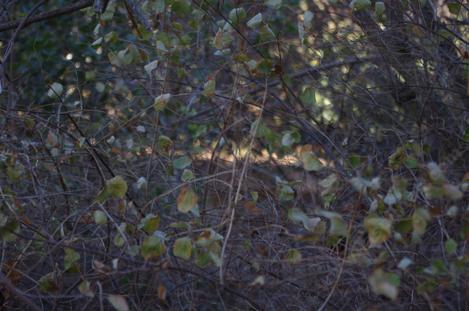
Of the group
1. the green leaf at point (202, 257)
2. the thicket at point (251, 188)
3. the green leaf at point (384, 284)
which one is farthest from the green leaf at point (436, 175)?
the green leaf at point (202, 257)

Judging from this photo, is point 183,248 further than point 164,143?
No

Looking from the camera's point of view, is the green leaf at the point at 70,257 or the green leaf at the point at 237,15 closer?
the green leaf at the point at 70,257

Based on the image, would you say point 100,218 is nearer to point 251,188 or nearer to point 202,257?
point 202,257

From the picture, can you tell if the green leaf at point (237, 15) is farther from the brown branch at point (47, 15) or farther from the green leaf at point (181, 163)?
the brown branch at point (47, 15)

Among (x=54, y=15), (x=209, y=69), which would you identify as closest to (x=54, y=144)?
(x=54, y=15)

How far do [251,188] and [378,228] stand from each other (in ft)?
3.26

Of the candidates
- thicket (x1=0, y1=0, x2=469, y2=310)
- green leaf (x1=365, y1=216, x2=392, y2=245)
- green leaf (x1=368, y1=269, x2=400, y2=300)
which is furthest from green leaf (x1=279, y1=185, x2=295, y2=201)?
green leaf (x1=368, y1=269, x2=400, y2=300)

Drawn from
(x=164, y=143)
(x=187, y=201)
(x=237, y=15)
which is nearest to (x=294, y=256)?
(x=187, y=201)

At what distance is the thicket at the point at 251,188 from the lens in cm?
236

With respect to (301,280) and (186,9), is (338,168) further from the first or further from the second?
(186,9)

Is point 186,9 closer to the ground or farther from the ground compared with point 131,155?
farther from the ground

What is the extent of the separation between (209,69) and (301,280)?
1937mm

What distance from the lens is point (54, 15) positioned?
130 inches

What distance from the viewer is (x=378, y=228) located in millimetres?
2078
